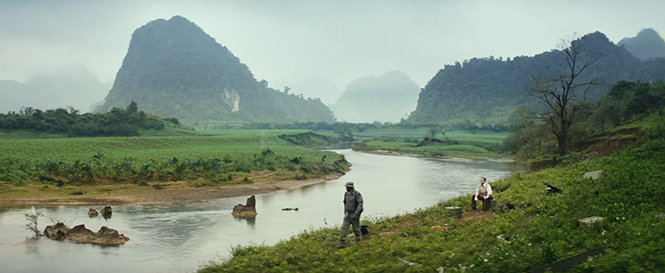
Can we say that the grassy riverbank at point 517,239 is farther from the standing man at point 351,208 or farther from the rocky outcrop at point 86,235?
the rocky outcrop at point 86,235

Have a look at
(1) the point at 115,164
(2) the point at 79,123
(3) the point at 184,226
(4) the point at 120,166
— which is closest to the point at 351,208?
(3) the point at 184,226

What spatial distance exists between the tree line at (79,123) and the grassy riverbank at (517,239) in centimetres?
7847

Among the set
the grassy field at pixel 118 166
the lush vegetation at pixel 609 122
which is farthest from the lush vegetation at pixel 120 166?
the lush vegetation at pixel 609 122

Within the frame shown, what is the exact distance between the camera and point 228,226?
26297 mm

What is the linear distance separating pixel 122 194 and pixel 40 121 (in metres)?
56.9

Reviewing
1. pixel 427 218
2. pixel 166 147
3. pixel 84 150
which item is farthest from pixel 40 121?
pixel 427 218

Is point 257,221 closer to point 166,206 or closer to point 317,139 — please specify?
point 166,206

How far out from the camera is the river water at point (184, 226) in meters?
18.3

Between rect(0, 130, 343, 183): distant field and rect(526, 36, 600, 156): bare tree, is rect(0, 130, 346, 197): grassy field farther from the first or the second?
rect(526, 36, 600, 156): bare tree

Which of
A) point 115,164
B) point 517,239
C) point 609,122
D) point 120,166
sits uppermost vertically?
point 609,122

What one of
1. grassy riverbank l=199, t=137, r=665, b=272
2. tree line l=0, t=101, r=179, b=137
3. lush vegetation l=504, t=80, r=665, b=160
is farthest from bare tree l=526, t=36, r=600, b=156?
tree line l=0, t=101, r=179, b=137

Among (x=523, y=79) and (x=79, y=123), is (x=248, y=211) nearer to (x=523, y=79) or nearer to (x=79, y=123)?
(x=79, y=123)

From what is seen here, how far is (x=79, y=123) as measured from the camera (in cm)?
8731

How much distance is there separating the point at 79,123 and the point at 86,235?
74.5 m
